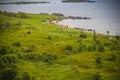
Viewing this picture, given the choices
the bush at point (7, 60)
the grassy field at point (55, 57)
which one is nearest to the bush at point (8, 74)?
the grassy field at point (55, 57)

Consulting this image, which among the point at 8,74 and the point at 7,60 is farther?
the point at 7,60

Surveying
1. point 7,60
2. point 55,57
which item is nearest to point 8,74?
point 7,60

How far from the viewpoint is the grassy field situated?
234ft

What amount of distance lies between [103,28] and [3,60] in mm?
101756

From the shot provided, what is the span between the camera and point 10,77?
221ft

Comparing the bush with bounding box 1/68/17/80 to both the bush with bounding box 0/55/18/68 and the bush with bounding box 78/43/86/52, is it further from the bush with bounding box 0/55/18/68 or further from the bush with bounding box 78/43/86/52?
the bush with bounding box 78/43/86/52

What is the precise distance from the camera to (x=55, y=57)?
88.3 metres

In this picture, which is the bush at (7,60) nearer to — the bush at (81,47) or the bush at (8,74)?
the bush at (8,74)

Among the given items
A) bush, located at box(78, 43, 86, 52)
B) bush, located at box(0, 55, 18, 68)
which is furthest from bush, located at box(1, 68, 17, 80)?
bush, located at box(78, 43, 86, 52)

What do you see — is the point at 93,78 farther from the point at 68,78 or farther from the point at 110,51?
the point at 110,51

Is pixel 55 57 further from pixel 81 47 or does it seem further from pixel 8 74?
pixel 8 74

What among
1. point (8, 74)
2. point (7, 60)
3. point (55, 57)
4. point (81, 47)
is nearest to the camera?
point (8, 74)

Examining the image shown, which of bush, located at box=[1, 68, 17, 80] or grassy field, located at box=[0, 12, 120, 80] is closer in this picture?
→ bush, located at box=[1, 68, 17, 80]

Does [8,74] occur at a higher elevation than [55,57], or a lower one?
lower
